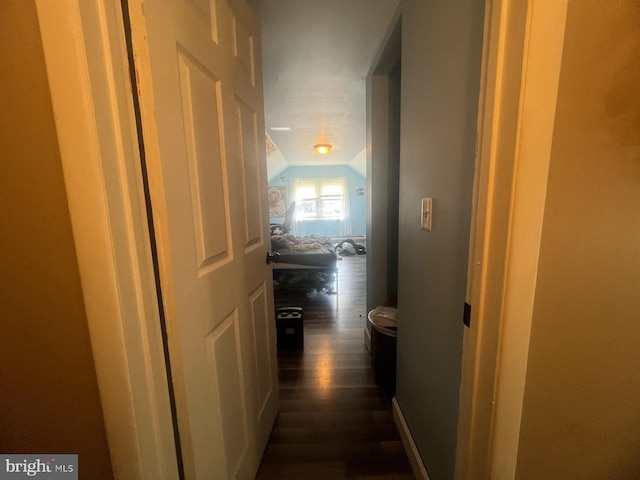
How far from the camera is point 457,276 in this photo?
2.62 feet

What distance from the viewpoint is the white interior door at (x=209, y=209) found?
60 cm

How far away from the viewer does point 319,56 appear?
182 cm

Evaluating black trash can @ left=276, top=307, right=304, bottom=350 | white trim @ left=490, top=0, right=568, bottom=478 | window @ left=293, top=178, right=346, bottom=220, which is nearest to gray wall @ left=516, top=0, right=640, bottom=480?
white trim @ left=490, top=0, right=568, bottom=478

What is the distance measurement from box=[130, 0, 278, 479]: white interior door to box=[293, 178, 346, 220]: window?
706cm

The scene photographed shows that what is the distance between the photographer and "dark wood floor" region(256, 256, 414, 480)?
1.24 meters

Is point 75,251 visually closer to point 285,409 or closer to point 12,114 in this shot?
point 12,114

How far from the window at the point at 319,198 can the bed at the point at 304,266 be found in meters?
4.41

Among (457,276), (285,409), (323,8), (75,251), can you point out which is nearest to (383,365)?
(285,409)

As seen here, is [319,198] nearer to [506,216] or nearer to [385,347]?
[385,347]

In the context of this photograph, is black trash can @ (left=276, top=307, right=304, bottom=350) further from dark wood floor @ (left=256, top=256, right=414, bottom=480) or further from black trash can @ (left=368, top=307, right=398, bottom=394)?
black trash can @ (left=368, top=307, right=398, bottom=394)

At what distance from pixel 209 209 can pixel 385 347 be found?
1.45 metres

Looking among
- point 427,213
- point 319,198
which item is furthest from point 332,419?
point 319,198

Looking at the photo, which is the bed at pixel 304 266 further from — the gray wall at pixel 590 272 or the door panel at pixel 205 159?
the gray wall at pixel 590 272

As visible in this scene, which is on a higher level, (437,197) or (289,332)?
(437,197)
